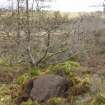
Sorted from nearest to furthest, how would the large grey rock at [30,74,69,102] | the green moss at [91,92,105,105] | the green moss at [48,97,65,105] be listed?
1. the green moss at [91,92,105,105]
2. the green moss at [48,97,65,105]
3. the large grey rock at [30,74,69,102]

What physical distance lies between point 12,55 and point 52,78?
3.35 m

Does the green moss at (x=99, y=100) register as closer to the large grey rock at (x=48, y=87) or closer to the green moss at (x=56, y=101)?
the green moss at (x=56, y=101)

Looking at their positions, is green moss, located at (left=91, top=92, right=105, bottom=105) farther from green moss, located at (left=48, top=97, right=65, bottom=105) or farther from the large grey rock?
the large grey rock

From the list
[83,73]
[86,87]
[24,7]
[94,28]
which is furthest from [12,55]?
[94,28]

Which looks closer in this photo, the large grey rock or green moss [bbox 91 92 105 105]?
green moss [bbox 91 92 105 105]

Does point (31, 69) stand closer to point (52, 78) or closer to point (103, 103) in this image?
point (52, 78)

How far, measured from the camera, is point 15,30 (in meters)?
13.2

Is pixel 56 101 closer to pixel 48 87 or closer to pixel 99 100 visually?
pixel 48 87

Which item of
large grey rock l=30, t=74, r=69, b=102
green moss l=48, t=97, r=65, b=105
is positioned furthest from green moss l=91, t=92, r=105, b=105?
large grey rock l=30, t=74, r=69, b=102

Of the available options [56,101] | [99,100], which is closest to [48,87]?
[56,101]

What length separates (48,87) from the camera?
926 centimetres

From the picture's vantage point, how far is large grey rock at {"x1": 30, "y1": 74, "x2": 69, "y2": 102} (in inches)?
361

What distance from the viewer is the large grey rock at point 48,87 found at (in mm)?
9164

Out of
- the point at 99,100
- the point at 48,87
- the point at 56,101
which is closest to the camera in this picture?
the point at 99,100
